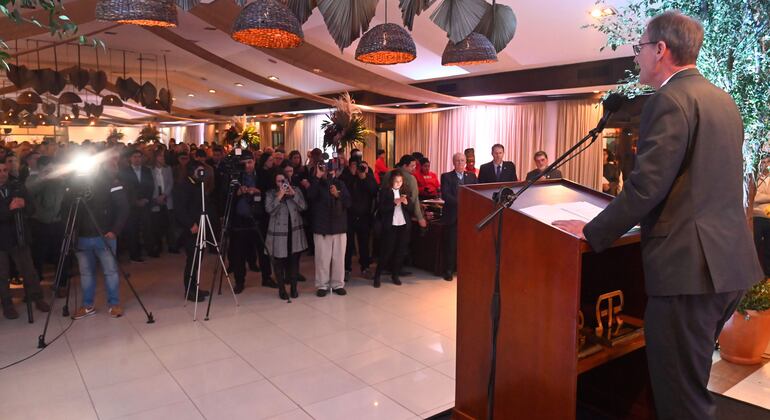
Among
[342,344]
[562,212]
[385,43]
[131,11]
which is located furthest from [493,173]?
[131,11]

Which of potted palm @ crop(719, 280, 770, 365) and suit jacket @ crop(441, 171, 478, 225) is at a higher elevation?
suit jacket @ crop(441, 171, 478, 225)

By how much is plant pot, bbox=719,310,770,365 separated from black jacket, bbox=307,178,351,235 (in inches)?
146

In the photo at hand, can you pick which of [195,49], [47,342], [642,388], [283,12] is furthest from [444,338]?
[195,49]

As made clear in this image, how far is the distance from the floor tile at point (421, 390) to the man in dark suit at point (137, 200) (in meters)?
5.20

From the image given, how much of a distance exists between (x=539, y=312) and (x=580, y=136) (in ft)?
29.2

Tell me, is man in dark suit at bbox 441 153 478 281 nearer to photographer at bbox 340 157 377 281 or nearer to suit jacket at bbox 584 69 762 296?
photographer at bbox 340 157 377 281

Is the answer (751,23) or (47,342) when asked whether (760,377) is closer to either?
(751,23)

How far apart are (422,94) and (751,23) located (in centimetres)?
573

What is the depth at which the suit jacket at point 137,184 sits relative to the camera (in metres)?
7.34

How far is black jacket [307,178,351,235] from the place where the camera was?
5.91 m

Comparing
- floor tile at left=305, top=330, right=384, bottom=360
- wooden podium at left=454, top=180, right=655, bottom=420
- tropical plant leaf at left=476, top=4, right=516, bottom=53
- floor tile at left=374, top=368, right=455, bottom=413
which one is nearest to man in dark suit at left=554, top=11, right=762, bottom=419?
wooden podium at left=454, top=180, right=655, bottom=420

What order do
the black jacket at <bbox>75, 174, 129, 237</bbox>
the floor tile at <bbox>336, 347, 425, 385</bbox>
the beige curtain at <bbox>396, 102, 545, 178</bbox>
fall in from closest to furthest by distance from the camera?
the floor tile at <bbox>336, 347, 425, 385</bbox>
the black jacket at <bbox>75, 174, 129, 237</bbox>
the beige curtain at <bbox>396, 102, 545, 178</bbox>

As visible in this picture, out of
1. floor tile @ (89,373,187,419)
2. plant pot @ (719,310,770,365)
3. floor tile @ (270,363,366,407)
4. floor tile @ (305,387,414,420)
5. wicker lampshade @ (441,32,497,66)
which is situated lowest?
floor tile @ (89,373,187,419)

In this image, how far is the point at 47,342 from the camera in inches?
180
